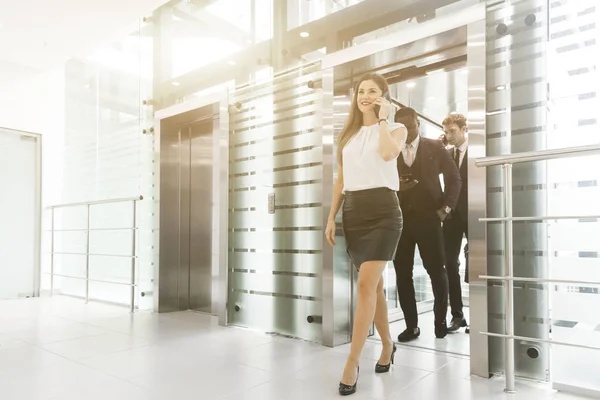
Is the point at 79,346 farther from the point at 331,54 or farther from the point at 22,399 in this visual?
the point at 331,54

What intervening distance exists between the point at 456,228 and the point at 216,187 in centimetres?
206

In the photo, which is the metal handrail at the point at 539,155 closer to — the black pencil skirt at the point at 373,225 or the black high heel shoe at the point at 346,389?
the black pencil skirt at the point at 373,225

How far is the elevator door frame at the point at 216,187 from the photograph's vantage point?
3.54 meters

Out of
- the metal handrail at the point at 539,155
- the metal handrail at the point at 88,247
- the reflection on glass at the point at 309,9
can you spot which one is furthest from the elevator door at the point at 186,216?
the metal handrail at the point at 539,155

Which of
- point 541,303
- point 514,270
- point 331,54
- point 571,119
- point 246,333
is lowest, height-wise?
point 246,333

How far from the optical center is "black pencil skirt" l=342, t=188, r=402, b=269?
2.03 metres

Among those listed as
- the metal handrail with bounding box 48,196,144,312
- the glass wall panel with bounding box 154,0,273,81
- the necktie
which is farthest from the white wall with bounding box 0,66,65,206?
the necktie

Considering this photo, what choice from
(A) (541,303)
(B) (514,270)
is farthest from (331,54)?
(A) (541,303)

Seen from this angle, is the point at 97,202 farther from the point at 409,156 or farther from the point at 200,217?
the point at 409,156

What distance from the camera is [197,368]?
7.80 feet

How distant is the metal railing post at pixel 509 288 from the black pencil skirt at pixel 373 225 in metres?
0.48

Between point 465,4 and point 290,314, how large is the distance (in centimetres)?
219

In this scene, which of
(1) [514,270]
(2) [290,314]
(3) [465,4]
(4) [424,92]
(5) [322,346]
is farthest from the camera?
(4) [424,92]

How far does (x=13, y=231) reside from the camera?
524 centimetres
